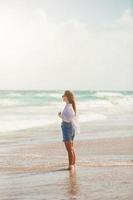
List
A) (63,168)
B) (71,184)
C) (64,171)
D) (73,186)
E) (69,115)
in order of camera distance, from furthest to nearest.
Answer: (69,115)
(63,168)
(64,171)
(71,184)
(73,186)

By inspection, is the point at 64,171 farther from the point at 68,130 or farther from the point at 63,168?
the point at 68,130

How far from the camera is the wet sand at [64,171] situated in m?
5.99

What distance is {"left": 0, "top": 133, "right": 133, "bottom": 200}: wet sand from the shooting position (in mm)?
5988

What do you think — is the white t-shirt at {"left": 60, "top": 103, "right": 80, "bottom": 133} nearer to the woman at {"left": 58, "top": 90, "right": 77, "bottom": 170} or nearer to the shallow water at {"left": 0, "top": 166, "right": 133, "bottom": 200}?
the woman at {"left": 58, "top": 90, "right": 77, "bottom": 170}

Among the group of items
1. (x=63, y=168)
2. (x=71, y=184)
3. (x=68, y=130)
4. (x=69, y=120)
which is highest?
(x=69, y=120)

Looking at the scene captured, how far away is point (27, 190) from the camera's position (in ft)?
Answer: 20.4

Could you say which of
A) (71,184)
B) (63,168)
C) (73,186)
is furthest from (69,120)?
(73,186)

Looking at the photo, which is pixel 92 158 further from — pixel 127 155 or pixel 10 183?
pixel 10 183

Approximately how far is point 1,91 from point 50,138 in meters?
33.6

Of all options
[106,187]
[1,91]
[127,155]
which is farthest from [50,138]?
[1,91]

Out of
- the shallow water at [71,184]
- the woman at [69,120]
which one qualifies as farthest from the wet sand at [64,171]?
the woman at [69,120]

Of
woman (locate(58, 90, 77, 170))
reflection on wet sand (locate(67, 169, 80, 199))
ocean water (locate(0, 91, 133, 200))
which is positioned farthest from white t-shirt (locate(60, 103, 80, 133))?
reflection on wet sand (locate(67, 169, 80, 199))

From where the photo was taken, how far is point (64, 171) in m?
7.76

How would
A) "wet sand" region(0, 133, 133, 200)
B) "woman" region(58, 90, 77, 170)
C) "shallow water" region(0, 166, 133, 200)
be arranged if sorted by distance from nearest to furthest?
"shallow water" region(0, 166, 133, 200) → "wet sand" region(0, 133, 133, 200) → "woman" region(58, 90, 77, 170)
